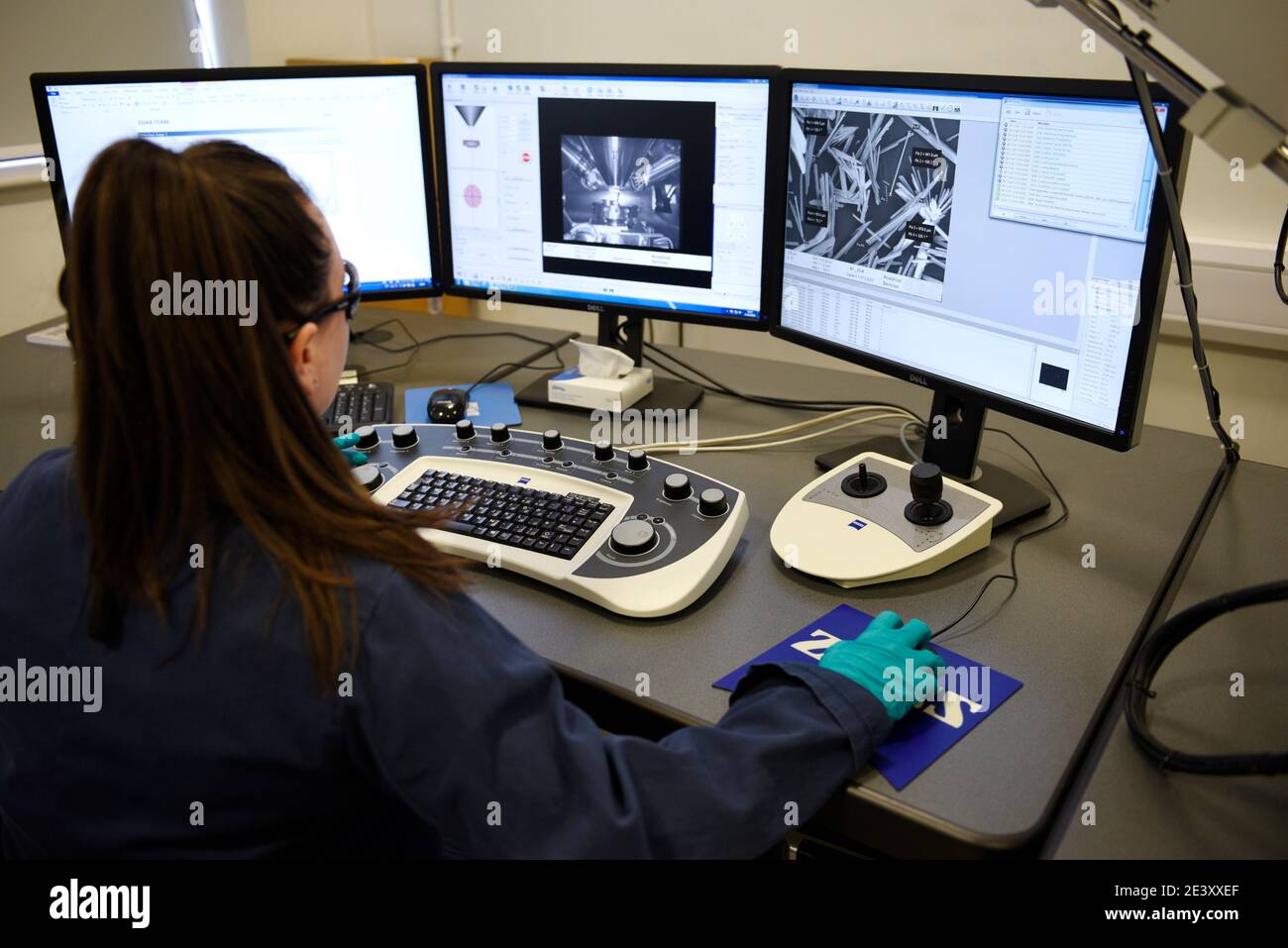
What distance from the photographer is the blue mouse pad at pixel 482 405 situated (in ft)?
5.02

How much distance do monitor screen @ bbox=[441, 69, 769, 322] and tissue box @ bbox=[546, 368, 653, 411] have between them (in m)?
0.12

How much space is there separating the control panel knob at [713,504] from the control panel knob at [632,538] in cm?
7

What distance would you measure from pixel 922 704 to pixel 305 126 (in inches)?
47.9

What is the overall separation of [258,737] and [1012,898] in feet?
1.92

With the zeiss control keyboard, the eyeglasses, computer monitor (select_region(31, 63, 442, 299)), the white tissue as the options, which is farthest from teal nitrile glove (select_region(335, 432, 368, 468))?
the eyeglasses

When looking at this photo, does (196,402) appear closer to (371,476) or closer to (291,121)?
(371,476)

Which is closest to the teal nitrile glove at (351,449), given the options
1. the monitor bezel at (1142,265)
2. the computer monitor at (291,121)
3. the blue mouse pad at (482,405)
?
the blue mouse pad at (482,405)

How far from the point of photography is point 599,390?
153 centimetres

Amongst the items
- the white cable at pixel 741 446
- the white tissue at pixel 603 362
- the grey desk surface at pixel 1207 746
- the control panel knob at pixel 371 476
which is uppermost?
the white tissue at pixel 603 362

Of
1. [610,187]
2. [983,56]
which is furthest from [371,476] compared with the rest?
[983,56]

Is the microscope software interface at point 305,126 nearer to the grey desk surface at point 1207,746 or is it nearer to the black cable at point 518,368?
the black cable at point 518,368

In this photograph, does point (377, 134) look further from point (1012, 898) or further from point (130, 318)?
point (1012, 898)

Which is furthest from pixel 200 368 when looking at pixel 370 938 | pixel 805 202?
pixel 805 202

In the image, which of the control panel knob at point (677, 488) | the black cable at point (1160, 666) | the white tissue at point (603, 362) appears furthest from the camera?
the white tissue at point (603, 362)
